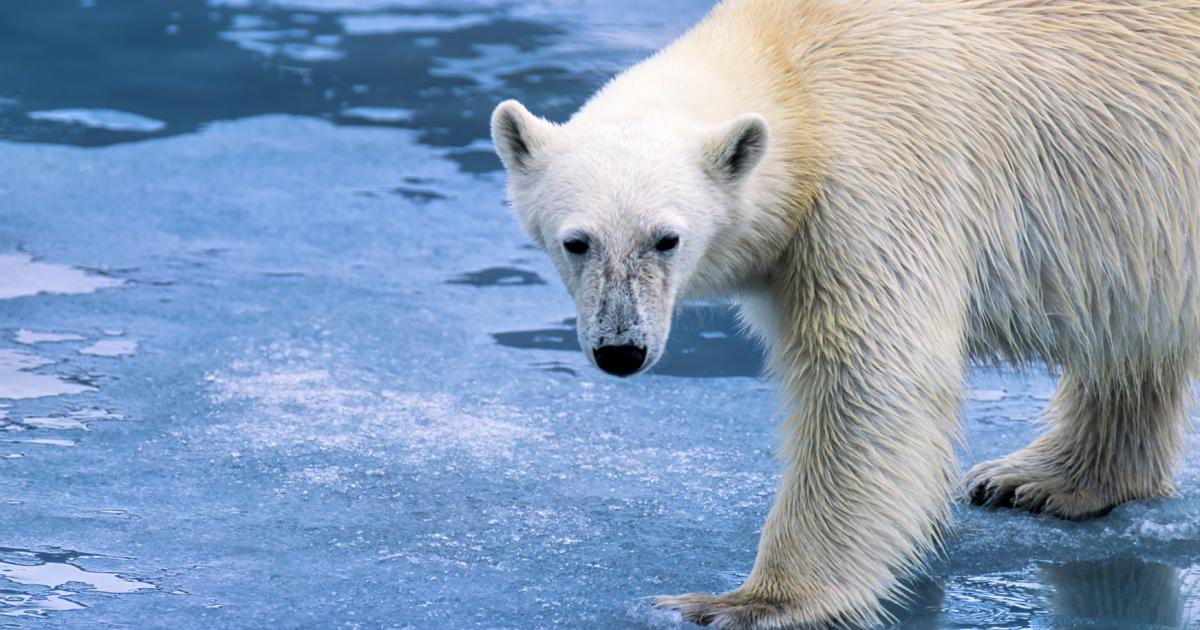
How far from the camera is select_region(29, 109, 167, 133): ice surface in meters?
7.97

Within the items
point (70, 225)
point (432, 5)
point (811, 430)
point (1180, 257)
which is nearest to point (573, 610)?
point (811, 430)

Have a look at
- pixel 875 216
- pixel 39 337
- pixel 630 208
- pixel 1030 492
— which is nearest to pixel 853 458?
pixel 875 216

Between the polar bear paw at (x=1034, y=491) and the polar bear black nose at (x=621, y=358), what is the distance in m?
1.53

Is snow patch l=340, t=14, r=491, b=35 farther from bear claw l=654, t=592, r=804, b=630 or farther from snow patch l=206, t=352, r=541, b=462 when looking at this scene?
bear claw l=654, t=592, r=804, b=630

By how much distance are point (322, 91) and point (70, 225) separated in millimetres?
2320

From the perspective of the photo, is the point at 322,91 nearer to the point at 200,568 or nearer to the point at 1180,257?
the point at 200,568

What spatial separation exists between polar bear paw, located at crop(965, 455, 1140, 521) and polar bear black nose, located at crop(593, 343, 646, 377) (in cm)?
153

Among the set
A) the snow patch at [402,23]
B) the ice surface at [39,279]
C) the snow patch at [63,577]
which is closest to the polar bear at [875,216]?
the snow patch at [63,577]

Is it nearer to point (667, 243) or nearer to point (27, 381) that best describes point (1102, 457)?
point (667, 243)

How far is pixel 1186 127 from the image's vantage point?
3930mm

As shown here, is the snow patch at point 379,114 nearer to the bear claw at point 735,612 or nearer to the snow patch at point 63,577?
the snow patch at point 63,577

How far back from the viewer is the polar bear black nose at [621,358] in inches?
135

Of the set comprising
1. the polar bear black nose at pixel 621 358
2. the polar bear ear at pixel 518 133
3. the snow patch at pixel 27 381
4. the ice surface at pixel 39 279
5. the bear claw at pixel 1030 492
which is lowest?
the snow patch at pixel 27 381

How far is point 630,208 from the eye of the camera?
11.3ft
